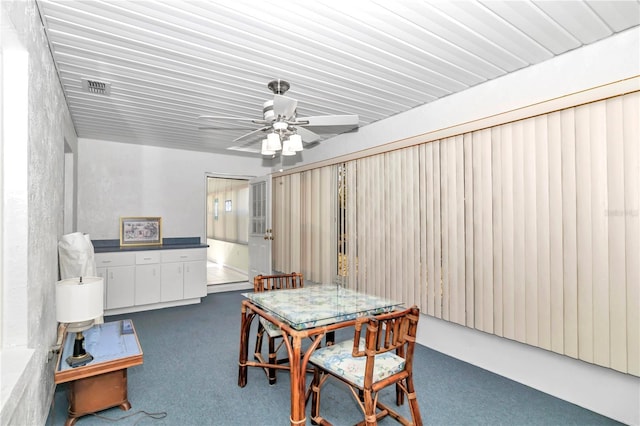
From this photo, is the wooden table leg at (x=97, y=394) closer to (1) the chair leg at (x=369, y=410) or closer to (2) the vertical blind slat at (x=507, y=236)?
(1) the chair leg at (x=369, y=410)

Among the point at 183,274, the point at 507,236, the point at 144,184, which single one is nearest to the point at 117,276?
the point at 183,274

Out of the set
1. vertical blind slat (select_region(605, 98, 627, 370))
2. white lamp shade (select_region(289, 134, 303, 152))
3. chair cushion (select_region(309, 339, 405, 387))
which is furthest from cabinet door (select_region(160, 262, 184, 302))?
vertical blind slat (select_region(605, 98, 627, 370))

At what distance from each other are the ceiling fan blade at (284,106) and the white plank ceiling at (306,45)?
45 centimetres

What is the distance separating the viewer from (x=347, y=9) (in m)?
1.95

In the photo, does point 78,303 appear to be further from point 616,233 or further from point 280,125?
point 616,233

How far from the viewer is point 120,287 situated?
4551 mm

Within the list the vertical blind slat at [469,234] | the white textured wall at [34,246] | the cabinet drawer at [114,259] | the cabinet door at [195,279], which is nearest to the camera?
the white textured wall at [34,246]

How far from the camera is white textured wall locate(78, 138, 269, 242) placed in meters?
4.87

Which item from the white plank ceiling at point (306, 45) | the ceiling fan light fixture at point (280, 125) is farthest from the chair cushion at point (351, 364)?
the white plank ceiling at point (306, 45)

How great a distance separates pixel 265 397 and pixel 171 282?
10.1 feet

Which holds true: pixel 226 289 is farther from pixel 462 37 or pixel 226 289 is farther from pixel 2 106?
pixel 462 37

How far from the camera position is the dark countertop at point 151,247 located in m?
4.64

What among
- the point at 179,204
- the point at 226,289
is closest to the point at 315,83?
the point at 179,204

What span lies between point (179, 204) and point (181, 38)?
12.4 feet
